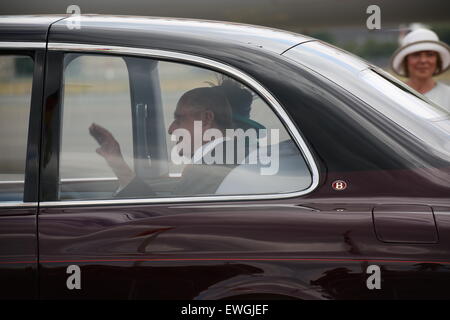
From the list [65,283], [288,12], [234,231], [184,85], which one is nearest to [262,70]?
[184,85]

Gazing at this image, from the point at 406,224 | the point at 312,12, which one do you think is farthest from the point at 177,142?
the point at 312,12

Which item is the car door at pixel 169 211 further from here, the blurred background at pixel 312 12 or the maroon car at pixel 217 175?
the blurred background at pixel 312 12

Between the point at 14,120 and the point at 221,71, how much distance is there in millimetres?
766

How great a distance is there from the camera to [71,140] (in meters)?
2.65

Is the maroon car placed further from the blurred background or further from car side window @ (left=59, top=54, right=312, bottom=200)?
the blurred background

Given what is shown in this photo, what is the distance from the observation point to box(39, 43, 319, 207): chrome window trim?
2.42m

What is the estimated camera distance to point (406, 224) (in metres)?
2.29

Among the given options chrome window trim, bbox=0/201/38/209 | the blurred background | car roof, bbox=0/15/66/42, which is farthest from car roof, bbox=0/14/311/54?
the blurred background

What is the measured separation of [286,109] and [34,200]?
899 millimetres

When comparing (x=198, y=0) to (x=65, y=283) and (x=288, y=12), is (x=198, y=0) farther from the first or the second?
(x=65, y=283)

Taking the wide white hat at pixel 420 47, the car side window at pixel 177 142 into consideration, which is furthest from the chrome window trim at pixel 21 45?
the wide white hat at pixel 420 47

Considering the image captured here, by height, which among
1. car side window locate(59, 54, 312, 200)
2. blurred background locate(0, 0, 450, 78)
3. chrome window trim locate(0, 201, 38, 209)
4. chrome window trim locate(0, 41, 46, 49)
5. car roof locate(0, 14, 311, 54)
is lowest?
chrome window trim locate(0, 201, 38, 209)

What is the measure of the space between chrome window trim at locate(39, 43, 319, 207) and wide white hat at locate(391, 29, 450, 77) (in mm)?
2982
